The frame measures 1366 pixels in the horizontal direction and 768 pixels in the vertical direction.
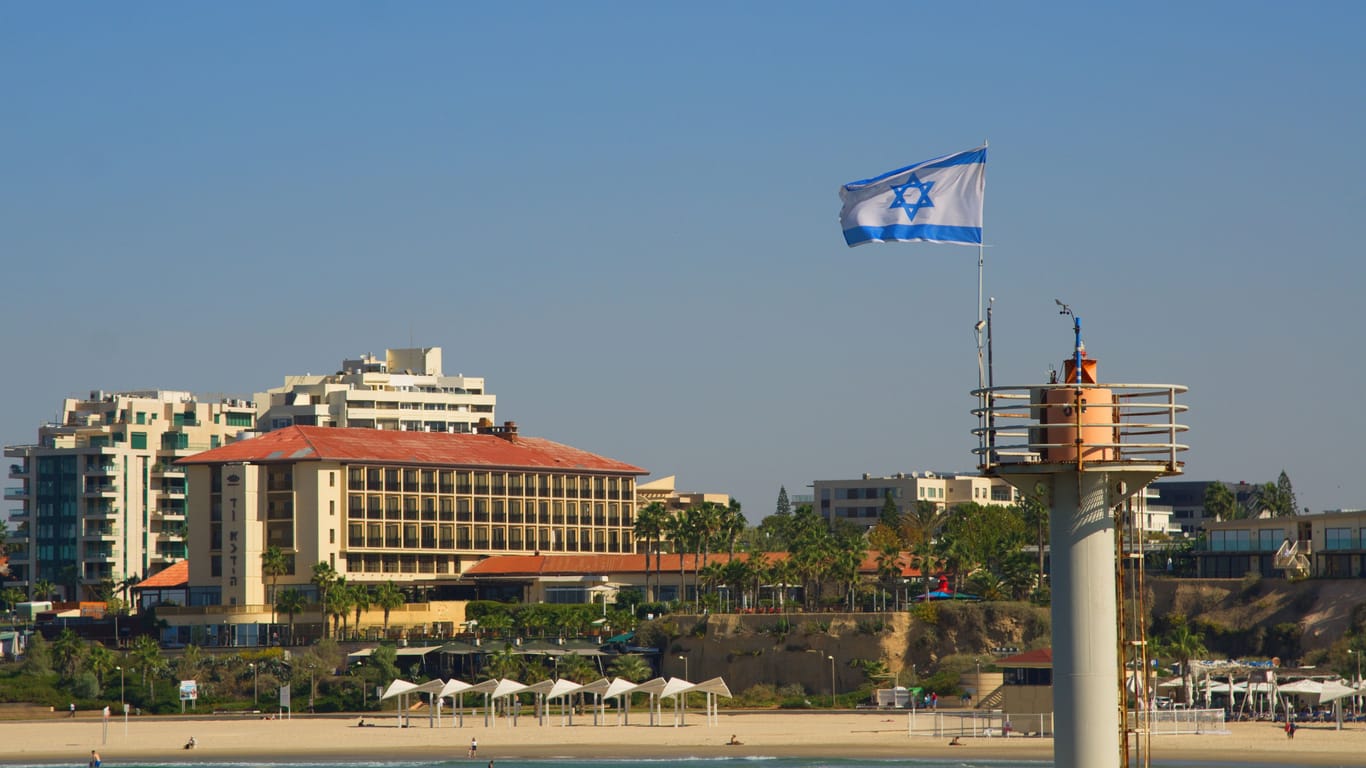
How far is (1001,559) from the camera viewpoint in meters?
116

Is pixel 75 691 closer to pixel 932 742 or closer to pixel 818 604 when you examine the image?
pixel 818 604

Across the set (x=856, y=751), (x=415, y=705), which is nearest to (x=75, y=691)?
(x=415, y=705)

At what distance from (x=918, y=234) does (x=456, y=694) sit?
8215 centimetres

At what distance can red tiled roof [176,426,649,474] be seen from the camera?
13588cm

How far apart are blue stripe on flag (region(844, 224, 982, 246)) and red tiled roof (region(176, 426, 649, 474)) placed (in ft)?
386

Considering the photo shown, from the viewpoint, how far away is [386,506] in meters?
140

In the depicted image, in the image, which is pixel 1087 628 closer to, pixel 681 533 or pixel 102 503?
pixel 681 533

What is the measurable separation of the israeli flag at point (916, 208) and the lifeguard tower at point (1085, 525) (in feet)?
12.3

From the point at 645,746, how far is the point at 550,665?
26925 millimetres

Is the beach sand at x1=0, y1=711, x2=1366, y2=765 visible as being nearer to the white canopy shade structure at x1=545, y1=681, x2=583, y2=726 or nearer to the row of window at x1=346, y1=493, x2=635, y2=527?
the white canopy shade structure at x1=545, y1=681, x2=583, y2=726

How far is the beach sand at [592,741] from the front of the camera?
75.7 metres

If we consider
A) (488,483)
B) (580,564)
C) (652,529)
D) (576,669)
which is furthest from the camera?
(488,483)

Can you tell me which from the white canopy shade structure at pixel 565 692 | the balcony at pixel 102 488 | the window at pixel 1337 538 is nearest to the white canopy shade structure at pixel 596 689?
the white canopy shade structure at pixel 565 692

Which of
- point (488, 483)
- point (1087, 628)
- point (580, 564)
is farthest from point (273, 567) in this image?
point (1087, 628)
